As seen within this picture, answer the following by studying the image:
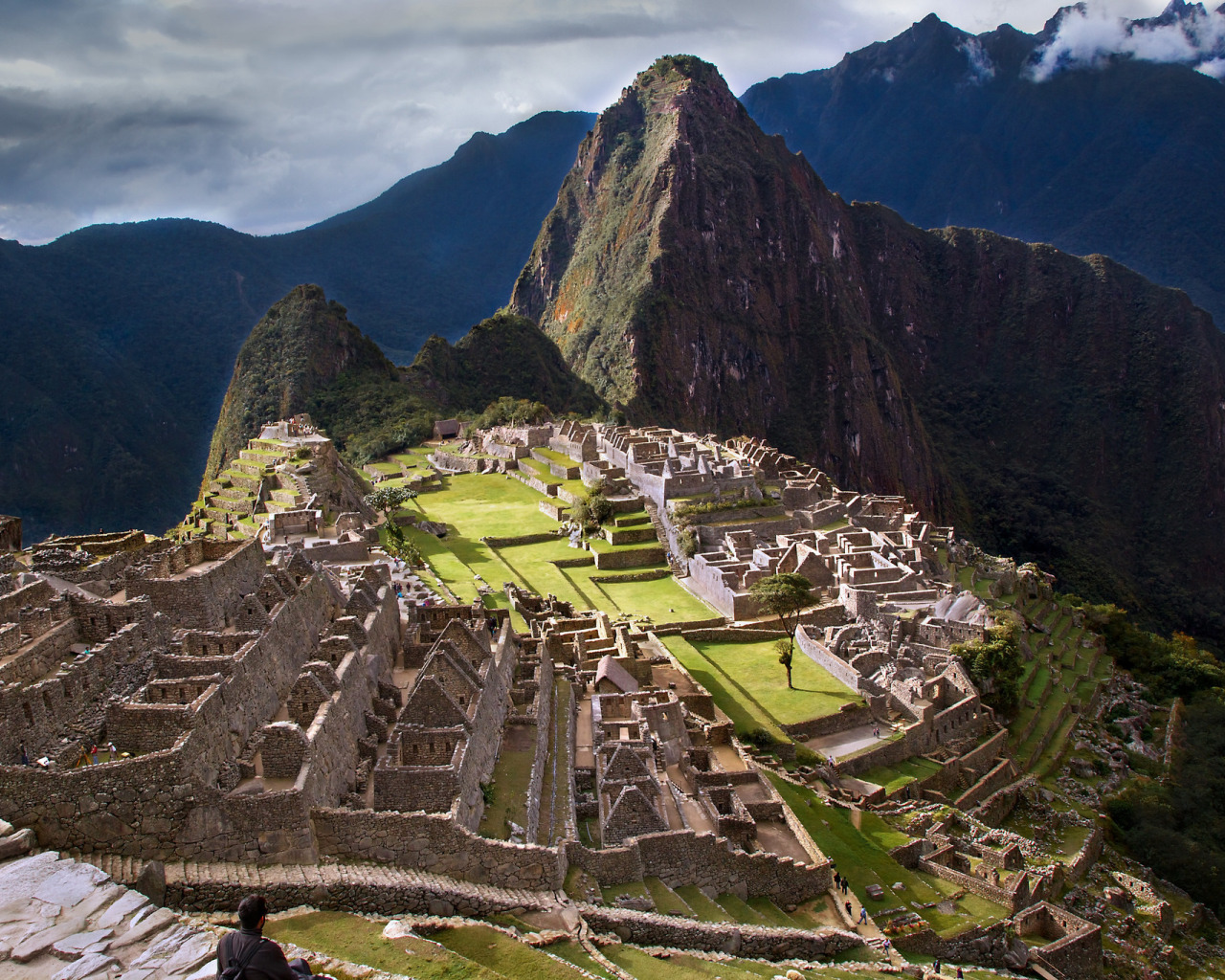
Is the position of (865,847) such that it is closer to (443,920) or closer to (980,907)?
(980,907)

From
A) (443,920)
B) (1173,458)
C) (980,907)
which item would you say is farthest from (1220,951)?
(1173,458)

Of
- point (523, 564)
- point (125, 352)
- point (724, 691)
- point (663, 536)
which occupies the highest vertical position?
point (125, 352)

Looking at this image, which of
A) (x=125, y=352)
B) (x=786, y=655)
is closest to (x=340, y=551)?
(x=786, y=655)

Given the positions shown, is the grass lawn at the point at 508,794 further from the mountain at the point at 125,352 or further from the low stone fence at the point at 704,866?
the mountain at the point at 125,352

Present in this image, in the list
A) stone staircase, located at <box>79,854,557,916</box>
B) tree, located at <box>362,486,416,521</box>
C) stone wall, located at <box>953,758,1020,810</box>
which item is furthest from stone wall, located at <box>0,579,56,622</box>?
tree, located at <box>362,486,416,521</box>

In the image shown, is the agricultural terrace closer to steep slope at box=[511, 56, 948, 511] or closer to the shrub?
the shrub

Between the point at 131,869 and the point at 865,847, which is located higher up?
the point at 131,869

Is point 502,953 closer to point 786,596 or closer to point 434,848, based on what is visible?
point 434,848
